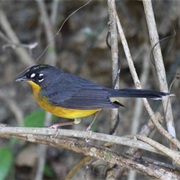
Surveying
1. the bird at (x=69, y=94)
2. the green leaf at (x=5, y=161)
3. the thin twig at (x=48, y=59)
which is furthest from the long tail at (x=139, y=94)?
the green leaf at (x=5, y=161)

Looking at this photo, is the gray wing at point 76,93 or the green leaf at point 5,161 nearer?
the gray wing at point 76,93

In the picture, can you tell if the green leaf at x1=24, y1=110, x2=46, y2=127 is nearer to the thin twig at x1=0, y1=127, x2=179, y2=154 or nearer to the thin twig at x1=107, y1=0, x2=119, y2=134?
the thin twig at x1=107, y1=0, x2=119, y2=134

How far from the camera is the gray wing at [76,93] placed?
4.16 meters

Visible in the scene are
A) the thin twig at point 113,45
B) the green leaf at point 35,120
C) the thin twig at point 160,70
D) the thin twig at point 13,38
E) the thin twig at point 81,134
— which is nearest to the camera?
the thin twig at point 81,134

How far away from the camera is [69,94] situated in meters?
4.46

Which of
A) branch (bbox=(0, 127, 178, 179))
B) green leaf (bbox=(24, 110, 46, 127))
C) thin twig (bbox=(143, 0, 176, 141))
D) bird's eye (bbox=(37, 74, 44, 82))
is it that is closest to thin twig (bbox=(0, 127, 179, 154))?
branch (bbox=(0, 127, 178, 179))

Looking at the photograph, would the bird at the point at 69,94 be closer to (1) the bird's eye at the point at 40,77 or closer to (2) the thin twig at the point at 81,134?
(1) the bird's eye at the point at 40,77

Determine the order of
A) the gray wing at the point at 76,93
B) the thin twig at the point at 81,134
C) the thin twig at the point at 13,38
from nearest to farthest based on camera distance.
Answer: the thin twig at the point at 81,134 < the gray wing at the point at 76,93 < the thin twig at the point at 13,38

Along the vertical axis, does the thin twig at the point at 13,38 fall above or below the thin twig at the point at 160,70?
below

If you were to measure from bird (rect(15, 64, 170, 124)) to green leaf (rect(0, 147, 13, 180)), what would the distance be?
3.24ft

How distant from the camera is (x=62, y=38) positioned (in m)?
6.71

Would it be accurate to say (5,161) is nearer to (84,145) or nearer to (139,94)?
(84,145)

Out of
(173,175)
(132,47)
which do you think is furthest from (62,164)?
(173,175)

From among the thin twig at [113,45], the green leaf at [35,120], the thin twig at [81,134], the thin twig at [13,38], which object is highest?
the thin twig at [113,45]
